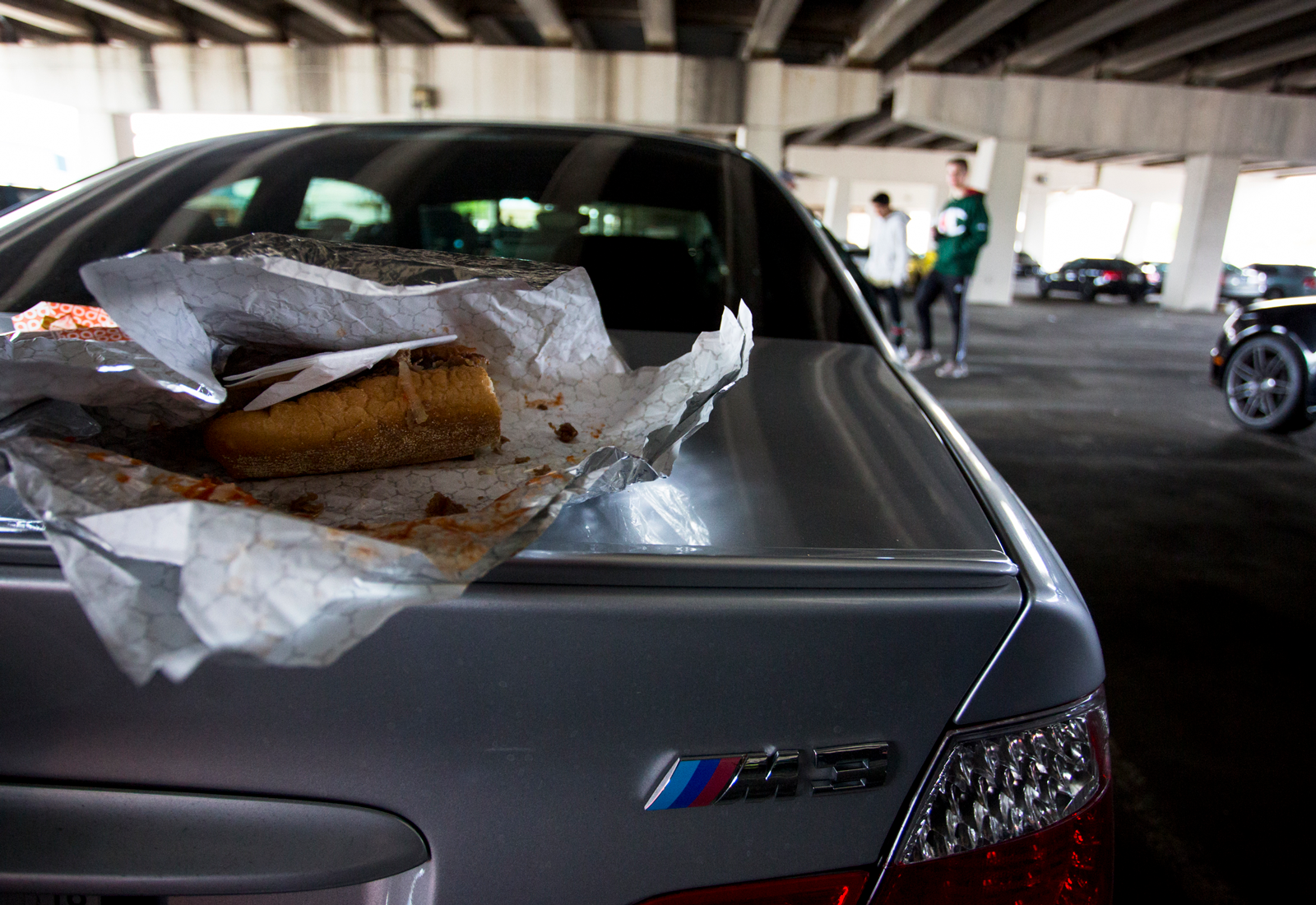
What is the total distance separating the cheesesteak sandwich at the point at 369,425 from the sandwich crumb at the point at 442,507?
13cm

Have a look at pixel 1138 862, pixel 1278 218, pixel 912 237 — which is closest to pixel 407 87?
pixel 1138 862

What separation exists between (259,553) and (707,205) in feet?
4.97

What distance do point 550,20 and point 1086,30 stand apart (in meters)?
8.35

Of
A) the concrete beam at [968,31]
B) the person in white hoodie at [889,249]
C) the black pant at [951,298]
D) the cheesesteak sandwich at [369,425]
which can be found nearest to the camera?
the cheesesteak sandwich at [369,425]

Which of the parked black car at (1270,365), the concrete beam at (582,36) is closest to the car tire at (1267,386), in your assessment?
the parked black car at (1270,365)

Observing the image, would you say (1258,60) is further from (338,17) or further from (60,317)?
→ (60,317)

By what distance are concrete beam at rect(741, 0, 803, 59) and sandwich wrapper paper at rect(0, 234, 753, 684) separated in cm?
1112

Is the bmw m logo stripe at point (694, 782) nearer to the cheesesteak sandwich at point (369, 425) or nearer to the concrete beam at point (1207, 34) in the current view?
the cheesesteak sandwich at point (369, 425)

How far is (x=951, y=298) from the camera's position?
6.88 m

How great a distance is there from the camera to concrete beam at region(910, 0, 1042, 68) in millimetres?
10391

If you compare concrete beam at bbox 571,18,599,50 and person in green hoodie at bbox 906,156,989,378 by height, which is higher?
concrete beam at bbox 571,18,599,50

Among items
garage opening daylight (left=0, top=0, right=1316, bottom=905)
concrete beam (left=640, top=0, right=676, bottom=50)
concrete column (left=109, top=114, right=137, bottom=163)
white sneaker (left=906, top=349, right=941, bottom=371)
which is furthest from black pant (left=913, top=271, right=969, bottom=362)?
concrete column (left=109, top=114, right=137, bottom=163)

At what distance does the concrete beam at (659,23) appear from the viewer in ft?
34.8

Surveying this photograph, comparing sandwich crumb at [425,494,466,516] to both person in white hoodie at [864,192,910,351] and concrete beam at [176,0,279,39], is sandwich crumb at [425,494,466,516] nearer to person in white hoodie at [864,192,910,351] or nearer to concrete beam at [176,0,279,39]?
person in white hoodie at [864,192,910,351]
